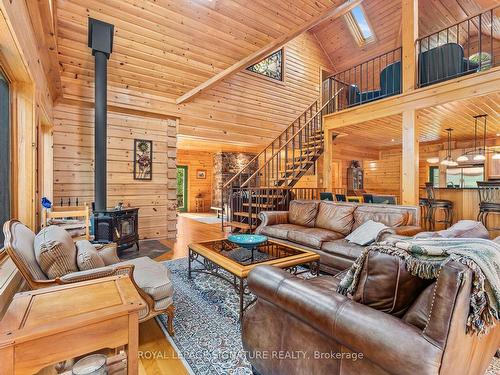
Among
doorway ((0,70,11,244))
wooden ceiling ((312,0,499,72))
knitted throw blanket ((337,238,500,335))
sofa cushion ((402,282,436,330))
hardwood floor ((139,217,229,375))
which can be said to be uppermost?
wooden ceiling ((312,0,499,72))

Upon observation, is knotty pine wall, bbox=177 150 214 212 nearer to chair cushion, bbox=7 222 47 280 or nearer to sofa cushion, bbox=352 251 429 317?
chair cushion, bbox=7 222 47 280

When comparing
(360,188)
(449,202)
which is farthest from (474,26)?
(360,188)

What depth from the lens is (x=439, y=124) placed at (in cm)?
600

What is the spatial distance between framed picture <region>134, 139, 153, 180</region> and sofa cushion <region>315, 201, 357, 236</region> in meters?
3.55

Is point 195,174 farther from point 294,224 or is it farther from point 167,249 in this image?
point 294,224

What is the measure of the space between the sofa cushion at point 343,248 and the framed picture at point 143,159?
3873 millimetres

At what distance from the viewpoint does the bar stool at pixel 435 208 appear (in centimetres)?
557

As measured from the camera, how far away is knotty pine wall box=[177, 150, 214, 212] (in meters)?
10.7

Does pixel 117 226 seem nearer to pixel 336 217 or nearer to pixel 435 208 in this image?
pixel 336 217

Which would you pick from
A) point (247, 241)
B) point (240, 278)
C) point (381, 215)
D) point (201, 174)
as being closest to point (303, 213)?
point (381, 215)

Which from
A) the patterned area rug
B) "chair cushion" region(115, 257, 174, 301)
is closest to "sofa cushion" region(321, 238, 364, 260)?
the patterned area rug

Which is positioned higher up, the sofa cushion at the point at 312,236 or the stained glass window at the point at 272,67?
the stained glass window at the point at 272,67

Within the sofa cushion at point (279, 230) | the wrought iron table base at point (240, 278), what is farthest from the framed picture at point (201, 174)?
the wrought iron table base at point (240, 278)

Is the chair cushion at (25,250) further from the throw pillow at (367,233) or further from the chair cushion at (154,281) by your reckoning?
the throw pillow at (367,233)
